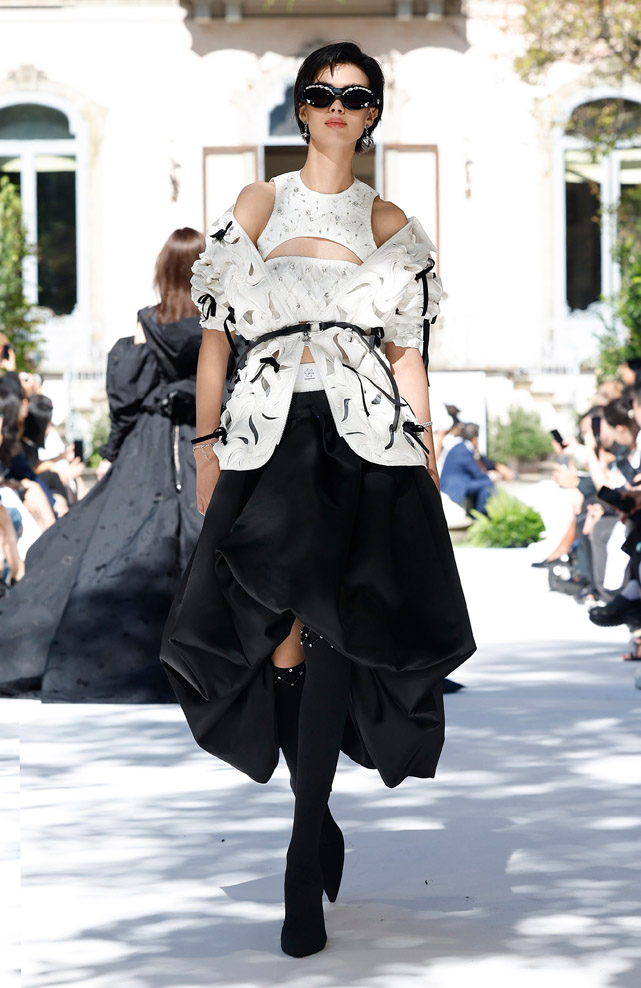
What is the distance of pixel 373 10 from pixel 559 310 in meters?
3.97

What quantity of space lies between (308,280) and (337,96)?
394 mm

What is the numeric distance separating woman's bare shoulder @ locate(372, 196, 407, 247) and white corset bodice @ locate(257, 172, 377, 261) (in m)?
0.02

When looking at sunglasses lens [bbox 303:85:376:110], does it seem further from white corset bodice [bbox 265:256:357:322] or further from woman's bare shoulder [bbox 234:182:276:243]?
white corset bodice [bbox 265:256:357:322]

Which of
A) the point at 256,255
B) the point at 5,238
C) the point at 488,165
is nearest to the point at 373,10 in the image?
the point at 488,165

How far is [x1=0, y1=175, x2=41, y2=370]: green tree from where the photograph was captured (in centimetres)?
1695

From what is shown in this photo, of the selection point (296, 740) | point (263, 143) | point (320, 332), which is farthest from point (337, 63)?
point (263, 143)

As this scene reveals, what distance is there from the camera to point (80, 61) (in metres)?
18.3

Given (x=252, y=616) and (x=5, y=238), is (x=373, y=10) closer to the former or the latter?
(x=5, y=238)

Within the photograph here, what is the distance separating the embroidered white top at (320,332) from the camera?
3367mm

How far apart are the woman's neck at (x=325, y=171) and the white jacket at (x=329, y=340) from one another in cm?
18

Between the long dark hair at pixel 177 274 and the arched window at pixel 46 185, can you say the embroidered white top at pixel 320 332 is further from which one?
the arched window at pixel 46 185

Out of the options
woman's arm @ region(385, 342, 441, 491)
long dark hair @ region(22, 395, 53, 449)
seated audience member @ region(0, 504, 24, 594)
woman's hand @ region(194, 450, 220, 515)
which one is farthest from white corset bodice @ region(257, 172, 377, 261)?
long dark hair @ region(22, 395, 53, 449)

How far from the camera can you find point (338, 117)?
11.4 feet

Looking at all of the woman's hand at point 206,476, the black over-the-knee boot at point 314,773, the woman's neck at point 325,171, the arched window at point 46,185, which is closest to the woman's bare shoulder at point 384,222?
the woman's neck at point 325,171
